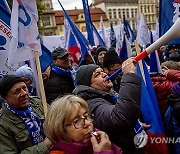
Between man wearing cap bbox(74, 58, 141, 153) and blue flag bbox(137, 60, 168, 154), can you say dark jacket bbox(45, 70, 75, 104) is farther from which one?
man wearing cap bbox(74, 58, 141, 153)

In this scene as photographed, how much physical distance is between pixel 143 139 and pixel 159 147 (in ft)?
1.79

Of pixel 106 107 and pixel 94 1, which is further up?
pixel 94 1

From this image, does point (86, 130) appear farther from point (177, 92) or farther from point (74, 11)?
point (74, 11)

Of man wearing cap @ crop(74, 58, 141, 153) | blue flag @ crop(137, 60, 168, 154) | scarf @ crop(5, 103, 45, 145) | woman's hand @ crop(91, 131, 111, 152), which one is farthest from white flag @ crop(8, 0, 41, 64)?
woman's hand @ crop(91, 131, 111, 152)

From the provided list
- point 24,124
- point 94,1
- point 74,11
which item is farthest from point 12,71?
point 94,1

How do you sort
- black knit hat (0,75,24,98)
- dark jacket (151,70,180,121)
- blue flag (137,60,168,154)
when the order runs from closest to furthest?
black knit hat (0,75,24,98) < blue flag (137,60,168,154) < dark jacket (151,70,180,121)

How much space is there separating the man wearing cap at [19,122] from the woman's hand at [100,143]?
0.49 metres

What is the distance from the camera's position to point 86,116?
1.58 metres

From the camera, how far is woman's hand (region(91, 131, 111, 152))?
143cm

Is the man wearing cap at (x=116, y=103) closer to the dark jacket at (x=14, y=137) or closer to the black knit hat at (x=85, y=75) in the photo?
the black knit hat at (x=85, y=75)

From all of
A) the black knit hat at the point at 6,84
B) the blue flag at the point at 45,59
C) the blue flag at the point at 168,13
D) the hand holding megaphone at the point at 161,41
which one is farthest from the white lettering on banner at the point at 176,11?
the black knit hat at the point at 6,84

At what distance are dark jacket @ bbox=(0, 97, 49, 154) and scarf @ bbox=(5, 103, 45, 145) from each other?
0.02 meters

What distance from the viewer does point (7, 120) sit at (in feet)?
6.65

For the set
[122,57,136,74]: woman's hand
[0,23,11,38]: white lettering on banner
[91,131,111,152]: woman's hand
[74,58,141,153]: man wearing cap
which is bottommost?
[91,131,111,152]: woman's hand
